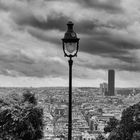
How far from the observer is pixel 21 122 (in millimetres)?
18531

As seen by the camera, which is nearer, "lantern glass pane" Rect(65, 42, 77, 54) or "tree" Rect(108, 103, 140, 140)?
"lantern glass pane" Rect(65, 42, 77, 54)

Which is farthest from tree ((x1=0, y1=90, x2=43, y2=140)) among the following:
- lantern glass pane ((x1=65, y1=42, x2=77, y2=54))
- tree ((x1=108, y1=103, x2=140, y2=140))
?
tree ((x1=108, y1=103, x2=140, y2=140))

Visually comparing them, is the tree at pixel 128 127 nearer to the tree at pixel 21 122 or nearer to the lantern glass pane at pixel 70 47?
the tree at pixel 21 122

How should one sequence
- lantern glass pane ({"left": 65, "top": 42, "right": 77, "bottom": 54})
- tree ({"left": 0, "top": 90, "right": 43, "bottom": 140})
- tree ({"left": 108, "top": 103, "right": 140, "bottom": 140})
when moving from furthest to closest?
tree ({"left": 108, "top": 103, "right": 140, "bottom": 140}), tree ({"left": 0, "top": 90, "right": 43, "bottom": 140}), lantern glass pane ({"left": 65, "top": 42, "right": 77, "bottom": 54})

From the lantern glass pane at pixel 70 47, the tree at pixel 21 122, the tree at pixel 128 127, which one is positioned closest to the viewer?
the lantern glass pane at pixel 70 47

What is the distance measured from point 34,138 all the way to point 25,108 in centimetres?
→ 148

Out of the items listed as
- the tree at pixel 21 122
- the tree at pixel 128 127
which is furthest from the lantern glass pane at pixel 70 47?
the tree at pixel 128 127

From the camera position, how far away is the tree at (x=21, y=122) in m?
18.4

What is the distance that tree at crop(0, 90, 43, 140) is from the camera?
18.4m

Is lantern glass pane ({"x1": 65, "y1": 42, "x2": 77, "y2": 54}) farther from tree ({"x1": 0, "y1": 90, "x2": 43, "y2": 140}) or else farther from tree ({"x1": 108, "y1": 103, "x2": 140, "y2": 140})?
tree ({"x1": 108, "y1": 103, "x2": 140, "y2": 140})

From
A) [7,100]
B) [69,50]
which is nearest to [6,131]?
[7,100]

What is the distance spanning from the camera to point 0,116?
1873 cm

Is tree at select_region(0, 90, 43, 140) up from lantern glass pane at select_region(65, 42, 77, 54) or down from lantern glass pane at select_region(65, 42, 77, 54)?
down

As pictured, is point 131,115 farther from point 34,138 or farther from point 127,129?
point 34,138
